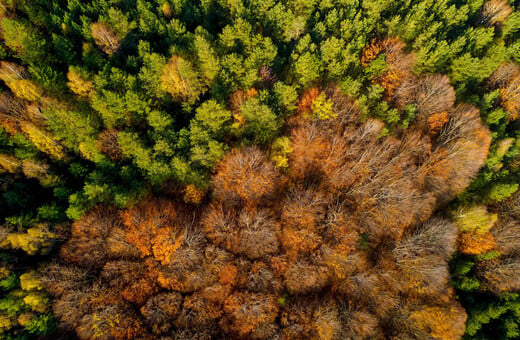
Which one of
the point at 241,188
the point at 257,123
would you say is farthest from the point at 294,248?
the point at 257,123

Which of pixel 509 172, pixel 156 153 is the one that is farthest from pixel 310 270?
pixel 509 172

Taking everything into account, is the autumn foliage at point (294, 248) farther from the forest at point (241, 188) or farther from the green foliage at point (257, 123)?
the green foliage at point (257, 123)

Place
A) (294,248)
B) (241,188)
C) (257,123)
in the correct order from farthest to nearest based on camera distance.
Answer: (257,123) → (241,188) → (294,248)

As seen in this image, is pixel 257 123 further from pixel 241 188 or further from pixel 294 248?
pixel 294 248

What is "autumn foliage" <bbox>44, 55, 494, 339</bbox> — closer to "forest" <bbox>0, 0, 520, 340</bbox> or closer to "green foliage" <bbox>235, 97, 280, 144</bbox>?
"forest" <bbox>0, 0, 520, 340</bbox>

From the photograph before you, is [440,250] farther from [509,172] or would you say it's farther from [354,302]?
[509,172]

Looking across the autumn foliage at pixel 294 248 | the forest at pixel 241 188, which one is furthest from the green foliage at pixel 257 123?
the autumn foliage at pixel 294 248

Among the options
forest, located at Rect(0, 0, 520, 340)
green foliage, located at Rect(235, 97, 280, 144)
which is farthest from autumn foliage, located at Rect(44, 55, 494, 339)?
green foliage, located at Rect(235, 97, 280, 144)

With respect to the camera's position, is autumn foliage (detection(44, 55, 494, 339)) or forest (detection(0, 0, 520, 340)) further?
forest (detection(0, 0, 520, 340))
